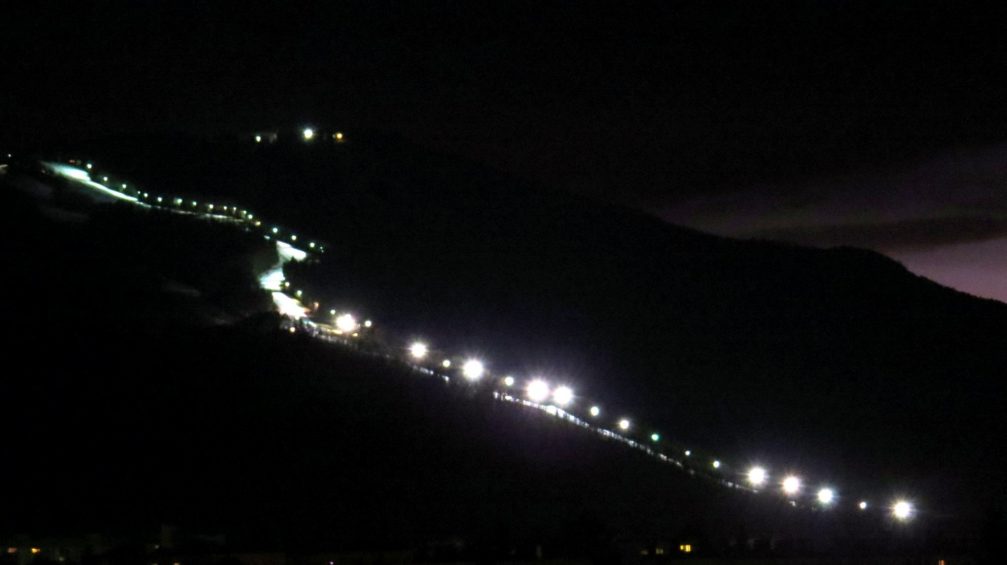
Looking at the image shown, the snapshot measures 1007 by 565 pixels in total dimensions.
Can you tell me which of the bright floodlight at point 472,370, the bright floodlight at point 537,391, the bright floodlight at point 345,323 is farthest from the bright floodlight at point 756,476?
Result: the bright floodlight at point 345,323

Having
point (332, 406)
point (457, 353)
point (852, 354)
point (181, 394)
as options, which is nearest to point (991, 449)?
point (852, 354)

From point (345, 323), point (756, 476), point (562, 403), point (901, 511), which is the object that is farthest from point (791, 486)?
point (345, 323)

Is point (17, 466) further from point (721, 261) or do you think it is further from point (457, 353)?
point (721, 261)

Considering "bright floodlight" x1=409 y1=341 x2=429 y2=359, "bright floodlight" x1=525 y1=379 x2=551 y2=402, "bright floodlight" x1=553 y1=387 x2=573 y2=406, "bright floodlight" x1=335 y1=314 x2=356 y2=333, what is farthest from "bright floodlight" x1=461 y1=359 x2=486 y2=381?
"bright floodlight" x1=335 y1=314 x2=356 y2=333

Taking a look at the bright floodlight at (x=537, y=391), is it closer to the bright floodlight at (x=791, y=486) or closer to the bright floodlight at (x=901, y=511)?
the bright floodlight at (x=791, y=486)

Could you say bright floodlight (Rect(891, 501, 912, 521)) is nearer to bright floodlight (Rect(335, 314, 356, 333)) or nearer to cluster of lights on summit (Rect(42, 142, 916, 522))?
cluster of lights on summit (Rect(42, 142, 916, 522))

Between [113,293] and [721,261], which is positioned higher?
[721,261]
